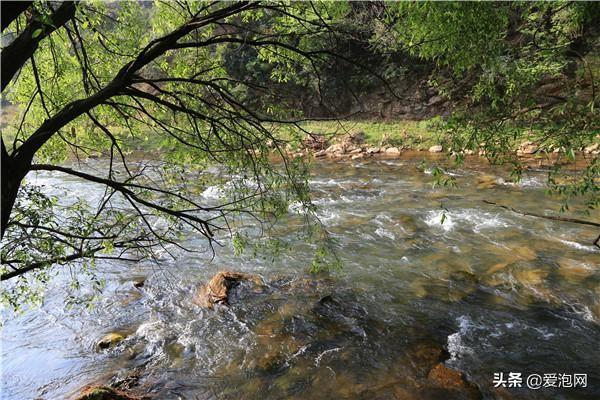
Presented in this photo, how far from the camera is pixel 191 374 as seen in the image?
18.8 ft

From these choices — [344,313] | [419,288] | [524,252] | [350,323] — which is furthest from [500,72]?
[524,252]

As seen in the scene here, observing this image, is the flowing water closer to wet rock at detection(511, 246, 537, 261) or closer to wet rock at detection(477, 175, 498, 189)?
wet rock at detection(511, 246, 537, 261)

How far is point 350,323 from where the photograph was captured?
6.75m

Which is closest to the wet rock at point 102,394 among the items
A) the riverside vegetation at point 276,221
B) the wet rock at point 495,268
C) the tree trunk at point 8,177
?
the riverside vegetation at point 276,221

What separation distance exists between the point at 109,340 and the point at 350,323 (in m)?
3.91

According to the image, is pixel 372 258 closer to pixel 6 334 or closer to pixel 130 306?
pixel 130 306

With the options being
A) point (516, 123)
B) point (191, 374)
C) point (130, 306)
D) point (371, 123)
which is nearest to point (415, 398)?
point (191, 374)

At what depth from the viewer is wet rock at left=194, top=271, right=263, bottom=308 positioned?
7590 mm

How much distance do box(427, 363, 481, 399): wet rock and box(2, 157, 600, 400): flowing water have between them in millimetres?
91

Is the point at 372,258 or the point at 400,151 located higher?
the point at 400,151

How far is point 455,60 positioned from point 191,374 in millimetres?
5264

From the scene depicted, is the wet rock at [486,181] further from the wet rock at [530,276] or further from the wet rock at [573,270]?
the wet rock at [530,276]

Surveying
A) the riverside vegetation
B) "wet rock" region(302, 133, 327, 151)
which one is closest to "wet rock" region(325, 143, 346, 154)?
the riverside vegetation

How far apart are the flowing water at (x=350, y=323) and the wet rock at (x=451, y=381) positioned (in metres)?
0.09
